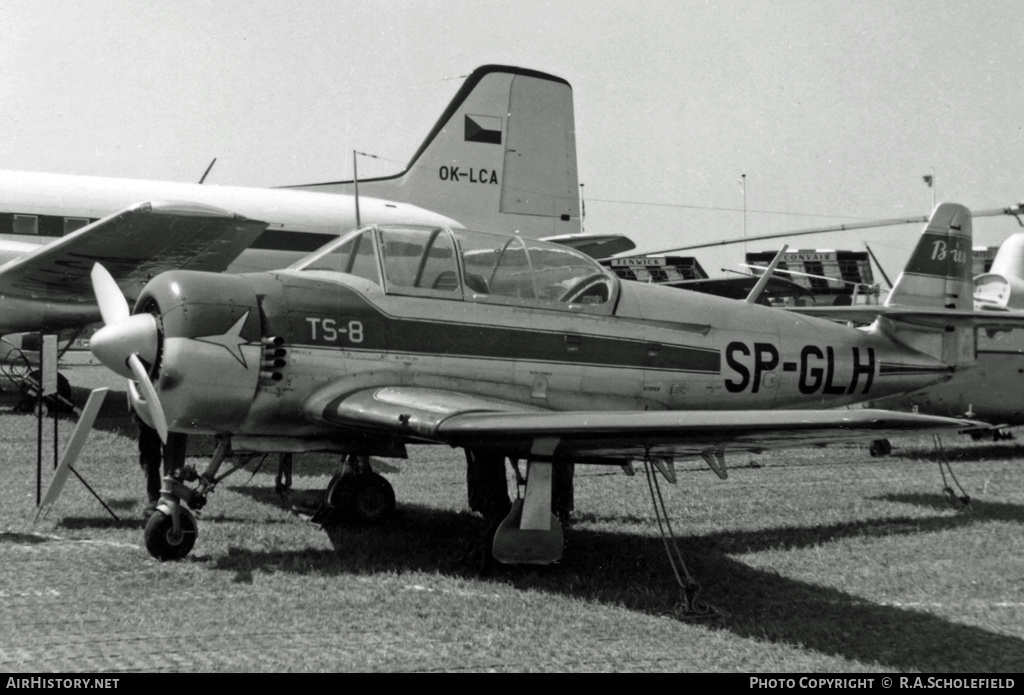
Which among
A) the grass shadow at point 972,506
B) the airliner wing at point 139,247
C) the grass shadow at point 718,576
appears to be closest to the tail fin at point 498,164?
the airliner wing at point 139,247

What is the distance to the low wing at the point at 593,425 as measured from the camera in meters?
4.44

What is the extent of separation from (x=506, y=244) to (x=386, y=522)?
2293 mm

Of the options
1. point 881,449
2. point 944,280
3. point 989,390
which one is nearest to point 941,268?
point 944,280

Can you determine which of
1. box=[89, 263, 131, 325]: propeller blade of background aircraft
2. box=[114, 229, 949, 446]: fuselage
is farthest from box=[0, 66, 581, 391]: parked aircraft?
box=[89, 263, 131, 325]: propeller blade of background aircraft

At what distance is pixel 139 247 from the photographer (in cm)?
1052

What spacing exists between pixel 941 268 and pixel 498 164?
9909 millimetres

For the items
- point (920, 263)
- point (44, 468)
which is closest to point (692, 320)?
point (920, 263)

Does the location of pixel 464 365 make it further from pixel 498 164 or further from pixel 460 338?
pixel 498 164

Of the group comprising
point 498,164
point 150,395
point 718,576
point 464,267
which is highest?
point 498,164

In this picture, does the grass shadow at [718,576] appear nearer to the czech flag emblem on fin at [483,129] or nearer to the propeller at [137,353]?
the propeller at [137,353]

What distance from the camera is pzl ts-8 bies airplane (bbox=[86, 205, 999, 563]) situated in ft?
17.6

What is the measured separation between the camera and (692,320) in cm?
744
